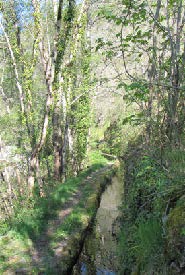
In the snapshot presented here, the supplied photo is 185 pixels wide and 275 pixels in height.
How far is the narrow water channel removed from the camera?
786cm

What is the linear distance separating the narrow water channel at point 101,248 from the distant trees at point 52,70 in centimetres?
297

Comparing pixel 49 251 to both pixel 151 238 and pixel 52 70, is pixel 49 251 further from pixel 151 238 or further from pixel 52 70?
pixel 52 70

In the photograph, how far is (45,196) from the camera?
12070mm

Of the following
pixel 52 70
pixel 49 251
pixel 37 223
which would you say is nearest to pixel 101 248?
pixel 49 251

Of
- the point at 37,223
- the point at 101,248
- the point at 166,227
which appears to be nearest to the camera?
the point at 166,227

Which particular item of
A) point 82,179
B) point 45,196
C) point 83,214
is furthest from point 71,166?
point 83,214

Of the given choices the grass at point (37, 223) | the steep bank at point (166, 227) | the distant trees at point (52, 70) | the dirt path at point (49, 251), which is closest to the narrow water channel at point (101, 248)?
the grass at point (37, 223)

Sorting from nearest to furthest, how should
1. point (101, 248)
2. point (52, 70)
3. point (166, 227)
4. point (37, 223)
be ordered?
1. point (166, 227)
2. point (101, 248)
3. point (37, 223)
4. point (52, 70)

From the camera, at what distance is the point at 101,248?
29.2ft

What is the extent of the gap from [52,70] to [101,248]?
694 centimetres

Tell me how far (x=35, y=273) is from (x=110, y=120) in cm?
2414

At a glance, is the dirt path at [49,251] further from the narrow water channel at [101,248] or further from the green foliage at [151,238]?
the green foliage at [151,238]

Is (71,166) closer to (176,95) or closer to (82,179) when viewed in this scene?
(82,179)

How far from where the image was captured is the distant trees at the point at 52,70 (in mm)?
11859
